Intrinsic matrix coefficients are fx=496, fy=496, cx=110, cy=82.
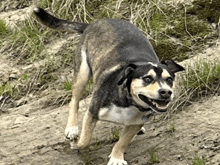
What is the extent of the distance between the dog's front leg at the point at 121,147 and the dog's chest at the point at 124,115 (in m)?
0.26

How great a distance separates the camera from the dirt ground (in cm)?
562

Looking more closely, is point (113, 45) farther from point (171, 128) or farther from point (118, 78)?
point (171, 128)

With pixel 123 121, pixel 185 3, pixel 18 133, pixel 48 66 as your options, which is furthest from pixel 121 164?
pixel 185 3

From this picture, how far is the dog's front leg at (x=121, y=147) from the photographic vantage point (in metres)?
5.50

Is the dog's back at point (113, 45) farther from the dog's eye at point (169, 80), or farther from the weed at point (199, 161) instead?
the weed at point (199, 161)

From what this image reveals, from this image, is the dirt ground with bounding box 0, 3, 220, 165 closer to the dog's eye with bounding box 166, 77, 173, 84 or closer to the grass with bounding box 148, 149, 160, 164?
the grass with bounding box 148, 149, 160, 164

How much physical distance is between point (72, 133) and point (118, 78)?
4.19 ft

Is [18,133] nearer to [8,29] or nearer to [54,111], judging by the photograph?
[54,111]

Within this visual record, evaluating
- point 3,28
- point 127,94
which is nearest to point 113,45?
point 127,94

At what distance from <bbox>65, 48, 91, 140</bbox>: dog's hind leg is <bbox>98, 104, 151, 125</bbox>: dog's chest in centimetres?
94

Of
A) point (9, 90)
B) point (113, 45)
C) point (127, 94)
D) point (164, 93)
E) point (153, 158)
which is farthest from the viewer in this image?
point (9, 90)

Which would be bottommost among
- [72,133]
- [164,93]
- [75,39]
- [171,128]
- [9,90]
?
[9,90]

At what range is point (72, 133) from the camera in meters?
6.13

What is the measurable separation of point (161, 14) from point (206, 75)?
165 cm
